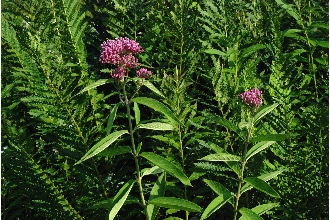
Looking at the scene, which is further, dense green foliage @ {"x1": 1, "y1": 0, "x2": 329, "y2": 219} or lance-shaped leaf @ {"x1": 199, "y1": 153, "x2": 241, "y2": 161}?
dense green foliage @ {"x1": 1, "y1": 0, "x2": 329, "y2": 219}

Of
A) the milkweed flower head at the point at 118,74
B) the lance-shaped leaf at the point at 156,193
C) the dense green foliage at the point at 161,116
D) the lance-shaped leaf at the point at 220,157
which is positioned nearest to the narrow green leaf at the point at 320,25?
the dense green foliage at the point at 161,116

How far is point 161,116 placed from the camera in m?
2.53

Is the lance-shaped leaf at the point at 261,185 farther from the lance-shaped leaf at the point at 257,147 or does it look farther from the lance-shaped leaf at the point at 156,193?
the lance-shaped leaf at the point at 156,193

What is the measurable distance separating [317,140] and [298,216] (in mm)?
384

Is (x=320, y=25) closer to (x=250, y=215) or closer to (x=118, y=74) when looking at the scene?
(x=250, y=215)

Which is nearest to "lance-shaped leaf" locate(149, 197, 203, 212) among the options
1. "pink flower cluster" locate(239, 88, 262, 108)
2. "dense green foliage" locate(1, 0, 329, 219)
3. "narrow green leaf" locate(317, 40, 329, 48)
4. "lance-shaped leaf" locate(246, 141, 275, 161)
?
"dense green foliage" locate(1, 0, 329, 219)

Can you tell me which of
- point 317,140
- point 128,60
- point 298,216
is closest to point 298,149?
point 317,140

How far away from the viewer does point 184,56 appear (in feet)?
9.33

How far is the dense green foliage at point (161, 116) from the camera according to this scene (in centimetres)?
233

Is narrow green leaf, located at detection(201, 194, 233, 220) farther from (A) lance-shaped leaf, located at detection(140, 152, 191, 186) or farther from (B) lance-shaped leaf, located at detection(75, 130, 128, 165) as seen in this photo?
(B) lance-shaped leaf, located at detection(75, 130, 128, 165)

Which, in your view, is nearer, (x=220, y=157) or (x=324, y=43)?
(x=220, y=157)

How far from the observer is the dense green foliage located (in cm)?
233

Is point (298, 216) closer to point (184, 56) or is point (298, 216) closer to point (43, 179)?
point (184, 56)

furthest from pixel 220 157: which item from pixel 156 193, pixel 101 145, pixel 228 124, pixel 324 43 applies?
pixel 324 43
